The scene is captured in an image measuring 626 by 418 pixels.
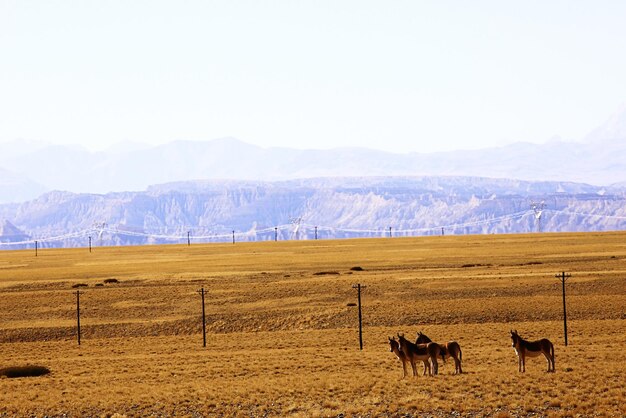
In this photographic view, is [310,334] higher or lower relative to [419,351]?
lower

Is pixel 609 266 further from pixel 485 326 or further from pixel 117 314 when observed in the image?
pixel 117 314

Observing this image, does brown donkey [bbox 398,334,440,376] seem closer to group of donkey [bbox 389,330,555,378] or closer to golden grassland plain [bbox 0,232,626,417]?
group of donkey [bbox 389,330,555,378]

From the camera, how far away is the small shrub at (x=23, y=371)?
52.2 meters

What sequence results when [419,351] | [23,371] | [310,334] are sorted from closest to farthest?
[419,351] < [23,371] < [310,334]

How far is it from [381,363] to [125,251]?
156 m

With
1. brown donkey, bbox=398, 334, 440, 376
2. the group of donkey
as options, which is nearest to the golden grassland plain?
the group of donkey

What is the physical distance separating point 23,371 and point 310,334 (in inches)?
916

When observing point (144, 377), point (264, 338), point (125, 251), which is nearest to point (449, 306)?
point (264, 338)

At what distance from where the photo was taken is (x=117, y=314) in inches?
3255

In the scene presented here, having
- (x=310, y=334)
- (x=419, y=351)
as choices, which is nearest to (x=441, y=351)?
(x=419, y=351)

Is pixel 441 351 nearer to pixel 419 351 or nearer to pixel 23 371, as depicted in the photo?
pixel 419 351

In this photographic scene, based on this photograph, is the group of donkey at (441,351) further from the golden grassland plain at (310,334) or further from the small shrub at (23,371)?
the small shrub at (23,371)

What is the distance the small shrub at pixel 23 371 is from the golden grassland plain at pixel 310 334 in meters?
1.27

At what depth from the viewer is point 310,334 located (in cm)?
6844
